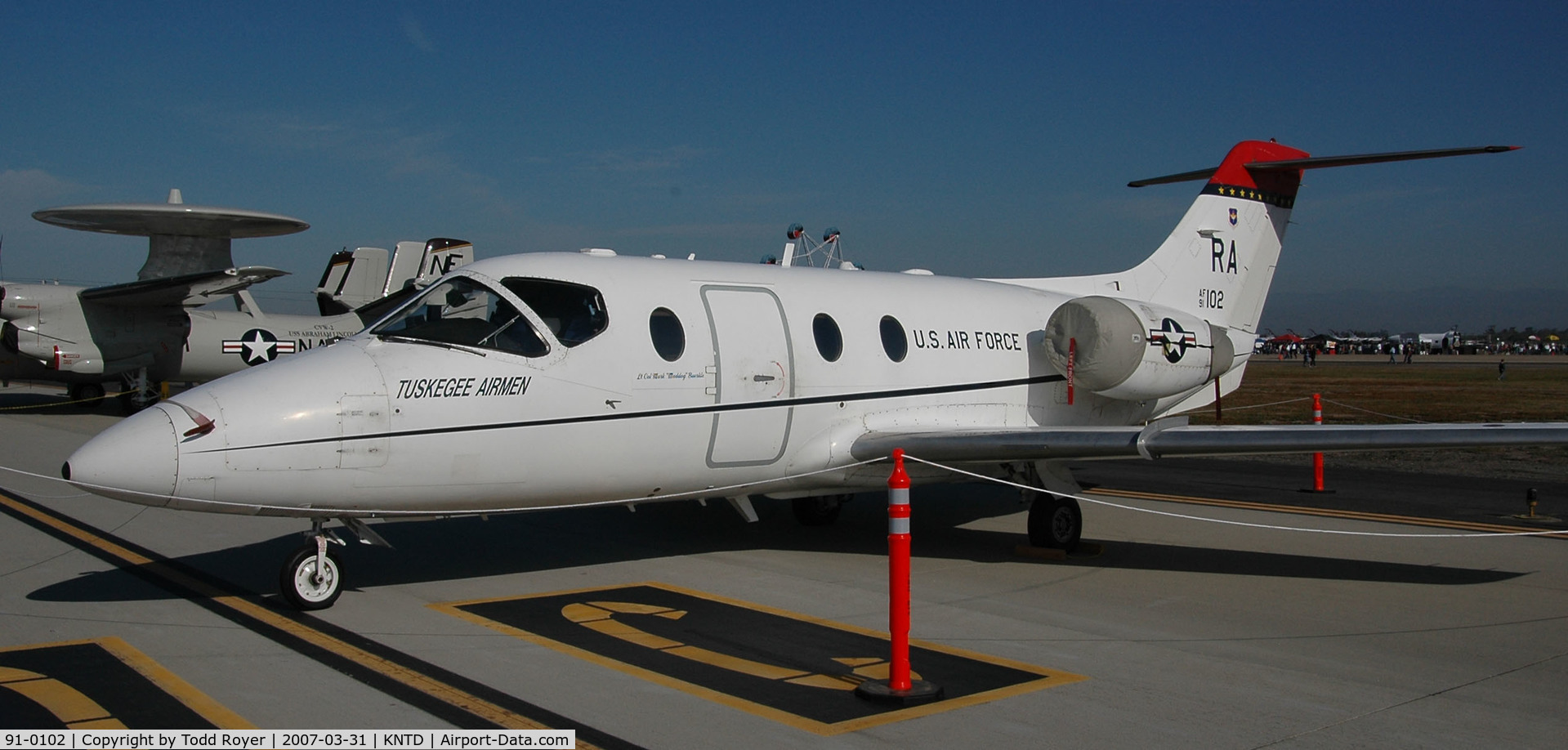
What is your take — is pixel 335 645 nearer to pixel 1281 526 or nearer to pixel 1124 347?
pixel 1124 347

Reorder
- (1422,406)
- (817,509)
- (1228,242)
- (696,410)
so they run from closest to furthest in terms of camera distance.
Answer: (696,410) → (817,509) → (1228,242) → (1422,406)

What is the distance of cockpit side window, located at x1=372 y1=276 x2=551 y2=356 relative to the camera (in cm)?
777

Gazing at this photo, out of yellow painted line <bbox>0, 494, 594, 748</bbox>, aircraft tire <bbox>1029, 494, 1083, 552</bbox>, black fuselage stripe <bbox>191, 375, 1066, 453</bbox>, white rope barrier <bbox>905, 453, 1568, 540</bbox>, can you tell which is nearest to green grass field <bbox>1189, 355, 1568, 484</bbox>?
white rope barrier <bbox>905, 453, 1568, 540</bbox>

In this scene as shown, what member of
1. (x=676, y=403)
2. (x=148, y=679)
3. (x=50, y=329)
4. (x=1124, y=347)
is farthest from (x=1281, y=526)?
(x=50, y=329)

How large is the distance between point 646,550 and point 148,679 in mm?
4871

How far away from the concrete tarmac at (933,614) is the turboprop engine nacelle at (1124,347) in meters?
1.54

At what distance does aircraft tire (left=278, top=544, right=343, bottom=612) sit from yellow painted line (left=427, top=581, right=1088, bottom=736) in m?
0.65

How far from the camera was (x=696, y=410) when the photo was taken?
8641 millimetres

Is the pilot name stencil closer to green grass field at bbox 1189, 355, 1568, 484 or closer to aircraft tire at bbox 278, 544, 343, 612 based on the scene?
aircraft tire at bbox 278, 544, 343, 612

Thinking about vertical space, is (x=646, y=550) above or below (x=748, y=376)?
below

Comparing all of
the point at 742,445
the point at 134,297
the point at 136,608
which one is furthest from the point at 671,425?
the point at 134,297

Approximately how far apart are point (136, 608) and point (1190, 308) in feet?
36.9

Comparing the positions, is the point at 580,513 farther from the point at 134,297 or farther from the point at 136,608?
the point at 134,297
